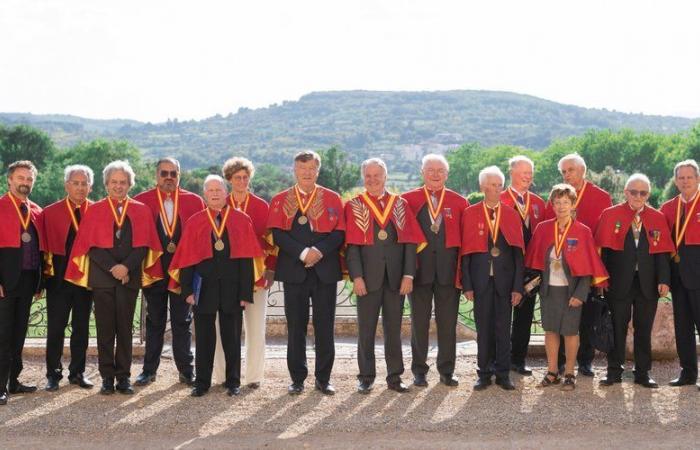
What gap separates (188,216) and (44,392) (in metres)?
2.01

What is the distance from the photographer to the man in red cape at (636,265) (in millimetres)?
8055

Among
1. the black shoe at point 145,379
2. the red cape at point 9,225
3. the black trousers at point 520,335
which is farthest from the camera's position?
the black trousers at point 520,335

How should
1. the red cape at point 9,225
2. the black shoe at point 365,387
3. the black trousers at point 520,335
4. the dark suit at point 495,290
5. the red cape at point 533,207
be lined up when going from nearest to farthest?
the red cape at point 9,225 → the black shoe at point 365,387 → the dark suit at point 495,290 → the red cape at point 533,207 → the black trousers at point 520,335

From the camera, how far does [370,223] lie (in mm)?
7887

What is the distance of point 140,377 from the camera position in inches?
329

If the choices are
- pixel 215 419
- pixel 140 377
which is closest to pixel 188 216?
pixel 140 377

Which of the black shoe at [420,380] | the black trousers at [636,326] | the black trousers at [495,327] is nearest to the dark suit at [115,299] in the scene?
the black shoe at [420,380]

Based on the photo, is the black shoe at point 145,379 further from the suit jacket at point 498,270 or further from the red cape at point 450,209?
the suit jacket at point 498,270

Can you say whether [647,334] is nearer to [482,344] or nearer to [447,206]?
[482,344]

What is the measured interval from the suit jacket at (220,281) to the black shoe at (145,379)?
110cm

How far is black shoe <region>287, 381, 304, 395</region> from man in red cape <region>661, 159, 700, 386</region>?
338 centimetres

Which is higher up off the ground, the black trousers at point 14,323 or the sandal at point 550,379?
the black trousers at point 14,323

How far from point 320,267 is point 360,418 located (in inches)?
56.9

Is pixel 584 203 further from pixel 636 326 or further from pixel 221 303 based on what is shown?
pixel 221 303
